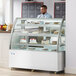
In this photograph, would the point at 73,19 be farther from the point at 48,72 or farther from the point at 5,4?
the point at 5,4

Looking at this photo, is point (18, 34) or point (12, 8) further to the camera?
point (12, 8)

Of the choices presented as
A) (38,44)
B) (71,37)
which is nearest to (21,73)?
(38,44)

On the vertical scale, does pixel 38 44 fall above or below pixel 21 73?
above

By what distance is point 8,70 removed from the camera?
670 centimetres

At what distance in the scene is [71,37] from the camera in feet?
20.7

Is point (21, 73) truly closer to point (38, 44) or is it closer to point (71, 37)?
point (38, 44)

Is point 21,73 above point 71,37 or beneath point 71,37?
beneath

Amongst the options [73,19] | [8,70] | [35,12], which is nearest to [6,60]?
[8,70]

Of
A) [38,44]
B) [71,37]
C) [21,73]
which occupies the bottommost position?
[21,73]

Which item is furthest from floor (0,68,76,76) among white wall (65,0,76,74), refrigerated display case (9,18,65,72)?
white wall (65,0,76,74)

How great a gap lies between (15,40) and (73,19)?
1.63 m

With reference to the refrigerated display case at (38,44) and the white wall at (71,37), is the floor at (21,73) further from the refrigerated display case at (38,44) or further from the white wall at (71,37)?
the white wall at (71,37)

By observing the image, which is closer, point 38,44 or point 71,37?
point 71,37

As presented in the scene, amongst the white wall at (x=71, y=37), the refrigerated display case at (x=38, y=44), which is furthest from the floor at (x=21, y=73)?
the white wall at (x=71, y=37)
